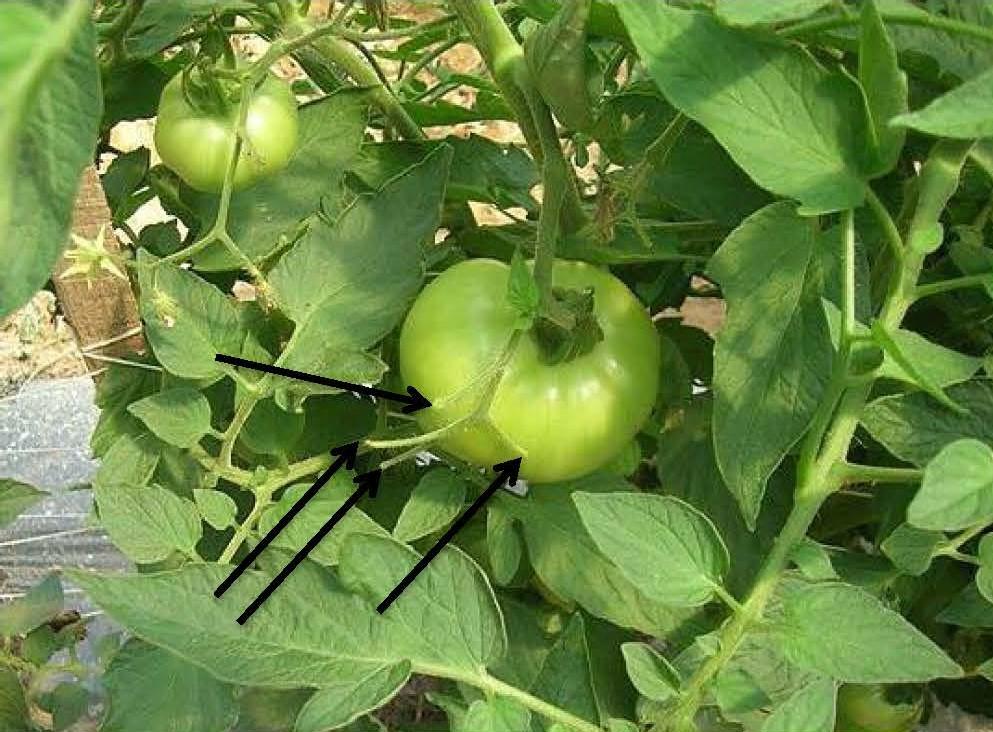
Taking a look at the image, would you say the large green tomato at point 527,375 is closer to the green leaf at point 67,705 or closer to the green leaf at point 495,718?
the green leaf at point 495,718

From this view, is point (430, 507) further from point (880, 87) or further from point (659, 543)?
point (880, 87)

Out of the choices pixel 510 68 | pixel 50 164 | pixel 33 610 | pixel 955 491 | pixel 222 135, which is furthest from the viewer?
pixel 33 610

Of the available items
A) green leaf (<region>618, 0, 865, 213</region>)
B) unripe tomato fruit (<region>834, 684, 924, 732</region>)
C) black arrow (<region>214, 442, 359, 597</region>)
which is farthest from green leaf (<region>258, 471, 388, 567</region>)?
unripe tomato fruit (<region>834, 684, 924, 732</region>)

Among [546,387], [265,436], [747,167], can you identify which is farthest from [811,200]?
[265,436]

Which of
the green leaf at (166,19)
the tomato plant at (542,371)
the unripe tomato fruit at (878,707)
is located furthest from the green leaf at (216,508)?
the unripe tomato fruit at (878,707)

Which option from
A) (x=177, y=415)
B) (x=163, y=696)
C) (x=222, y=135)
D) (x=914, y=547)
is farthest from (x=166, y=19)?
(x=914, y=547)

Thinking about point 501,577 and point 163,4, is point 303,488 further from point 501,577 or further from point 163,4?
point 163,4

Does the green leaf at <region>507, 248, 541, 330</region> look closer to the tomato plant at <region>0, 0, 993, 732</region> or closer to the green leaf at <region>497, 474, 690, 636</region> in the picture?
the tomato plant at <region>0, 0, 993, 732</region>
